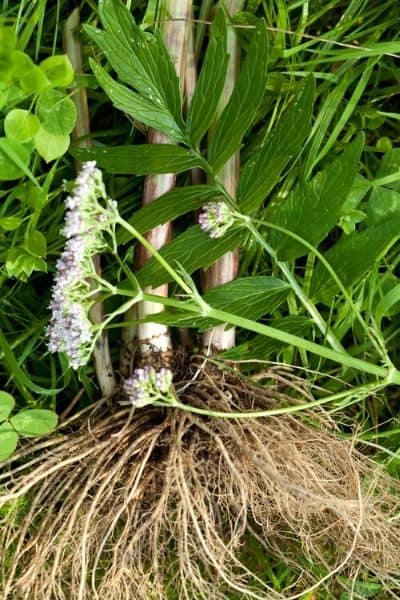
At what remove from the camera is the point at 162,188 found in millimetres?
933

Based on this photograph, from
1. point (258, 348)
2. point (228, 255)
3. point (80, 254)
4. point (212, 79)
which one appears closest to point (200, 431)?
point (258, 348)

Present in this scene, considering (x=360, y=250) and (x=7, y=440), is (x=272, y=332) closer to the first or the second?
(x=360, y=250)

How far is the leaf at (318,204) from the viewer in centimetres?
81

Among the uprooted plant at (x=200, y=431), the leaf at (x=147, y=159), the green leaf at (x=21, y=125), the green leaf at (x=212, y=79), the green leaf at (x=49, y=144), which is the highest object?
the green leaf at (x=212, y=79)

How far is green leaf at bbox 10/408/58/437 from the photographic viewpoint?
0.95m

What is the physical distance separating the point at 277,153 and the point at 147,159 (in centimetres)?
16

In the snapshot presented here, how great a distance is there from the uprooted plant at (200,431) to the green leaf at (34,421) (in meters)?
0.03

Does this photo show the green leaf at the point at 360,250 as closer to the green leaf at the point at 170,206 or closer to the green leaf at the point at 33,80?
the green leaf at the point at 170,206

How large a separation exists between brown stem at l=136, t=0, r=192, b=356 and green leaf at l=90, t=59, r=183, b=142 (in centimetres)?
6

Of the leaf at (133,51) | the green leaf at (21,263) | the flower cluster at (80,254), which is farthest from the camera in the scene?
the green leaf at (21,263)

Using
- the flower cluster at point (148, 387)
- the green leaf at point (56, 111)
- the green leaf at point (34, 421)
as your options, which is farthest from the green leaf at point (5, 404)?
the green leaf at point (56, 111)

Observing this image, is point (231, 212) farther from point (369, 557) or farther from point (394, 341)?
point (369, 557)

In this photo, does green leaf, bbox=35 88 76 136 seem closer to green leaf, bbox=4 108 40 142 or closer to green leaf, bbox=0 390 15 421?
green leaf, bbox=4 108 40 142

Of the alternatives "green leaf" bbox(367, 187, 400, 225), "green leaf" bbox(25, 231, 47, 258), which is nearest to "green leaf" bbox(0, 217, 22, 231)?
"green leaf" bbox(25, 231, 47, 258)
